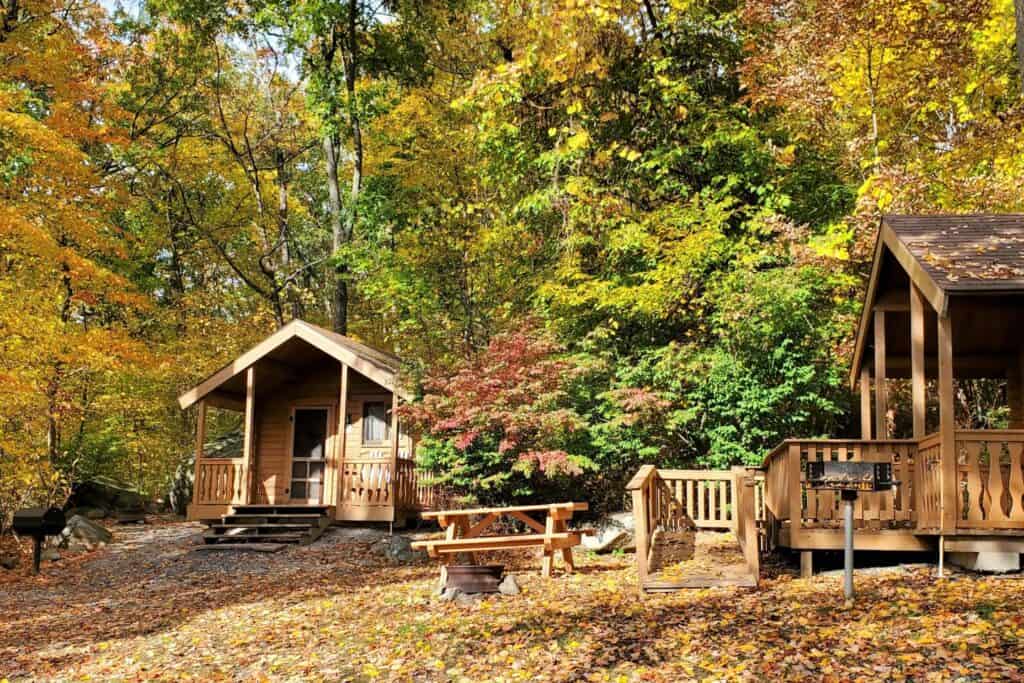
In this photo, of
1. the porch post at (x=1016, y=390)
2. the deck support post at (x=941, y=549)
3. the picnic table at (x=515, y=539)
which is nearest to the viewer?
the deck support post at (x=941, y=549)

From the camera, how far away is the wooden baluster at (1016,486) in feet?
29.6

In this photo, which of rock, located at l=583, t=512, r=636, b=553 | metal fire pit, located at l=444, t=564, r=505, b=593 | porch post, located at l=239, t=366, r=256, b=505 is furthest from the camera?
porch post, located at l=239, t=366, r=256, b=505

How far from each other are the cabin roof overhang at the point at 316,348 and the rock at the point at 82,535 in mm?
2885

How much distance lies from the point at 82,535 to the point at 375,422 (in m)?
6.01

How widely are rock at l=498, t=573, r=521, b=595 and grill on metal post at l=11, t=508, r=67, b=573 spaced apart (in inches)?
325

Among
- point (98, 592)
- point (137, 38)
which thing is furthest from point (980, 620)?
point (137, 38)

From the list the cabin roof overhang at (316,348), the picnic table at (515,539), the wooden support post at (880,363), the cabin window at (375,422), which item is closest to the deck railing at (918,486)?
the wooden support post at (880,363)

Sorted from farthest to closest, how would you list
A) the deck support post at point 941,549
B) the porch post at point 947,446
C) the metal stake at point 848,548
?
the deck support post at point 941,549
the porch post at point 947,446
the metal stake at point 848,548

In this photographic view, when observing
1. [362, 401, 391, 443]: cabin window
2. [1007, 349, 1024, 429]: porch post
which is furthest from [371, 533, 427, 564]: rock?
[1007, 349, 1024, 429]: porch post

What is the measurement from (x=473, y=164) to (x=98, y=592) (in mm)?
12461

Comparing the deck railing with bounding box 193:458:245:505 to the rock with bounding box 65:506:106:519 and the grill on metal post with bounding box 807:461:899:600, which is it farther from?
the grill on metal post with bounding box 807:461:899:600

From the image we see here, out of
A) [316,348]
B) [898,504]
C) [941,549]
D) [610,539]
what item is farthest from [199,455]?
[941,549]

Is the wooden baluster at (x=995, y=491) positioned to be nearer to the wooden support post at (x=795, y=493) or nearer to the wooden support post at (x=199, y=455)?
the wooden support post at (x=795, y=493)

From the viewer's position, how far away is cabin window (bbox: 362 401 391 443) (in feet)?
62.2
